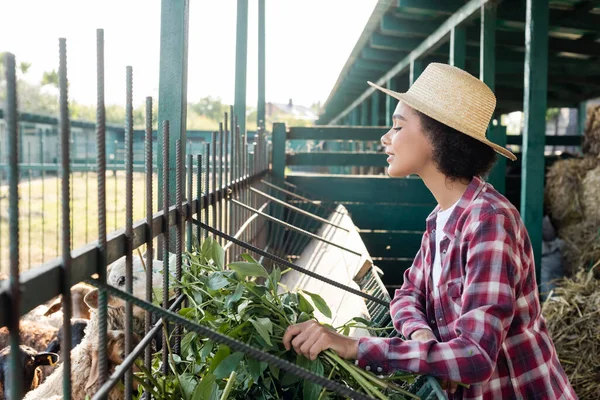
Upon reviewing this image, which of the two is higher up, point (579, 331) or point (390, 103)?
point (390, 103)

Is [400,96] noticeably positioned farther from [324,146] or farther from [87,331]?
[324,146]

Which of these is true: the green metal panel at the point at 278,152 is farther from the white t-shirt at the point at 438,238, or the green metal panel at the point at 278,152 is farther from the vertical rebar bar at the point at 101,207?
the vertical rebar bar at the point at 101,207

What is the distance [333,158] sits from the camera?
6.85 metres

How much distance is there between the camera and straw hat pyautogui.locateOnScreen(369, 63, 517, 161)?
6.53ft

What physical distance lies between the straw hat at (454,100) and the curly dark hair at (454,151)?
0.05 metres

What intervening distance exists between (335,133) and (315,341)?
17.6 feet

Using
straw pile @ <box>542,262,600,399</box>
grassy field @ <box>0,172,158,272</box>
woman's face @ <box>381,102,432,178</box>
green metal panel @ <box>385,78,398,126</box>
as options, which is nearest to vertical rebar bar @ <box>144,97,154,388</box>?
woman's face @ <box>381,102,432,178</box>

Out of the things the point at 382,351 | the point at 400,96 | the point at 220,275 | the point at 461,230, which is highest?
the point at 400,96

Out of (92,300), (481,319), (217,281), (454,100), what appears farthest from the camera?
(92,300)

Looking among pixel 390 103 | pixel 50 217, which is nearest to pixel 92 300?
pixel 390 103

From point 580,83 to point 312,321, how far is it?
10.4 meters

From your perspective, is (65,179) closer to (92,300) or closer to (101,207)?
(101,207)

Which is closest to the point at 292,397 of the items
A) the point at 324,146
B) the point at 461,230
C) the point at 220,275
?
the point at 220,275

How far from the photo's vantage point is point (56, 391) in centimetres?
235
